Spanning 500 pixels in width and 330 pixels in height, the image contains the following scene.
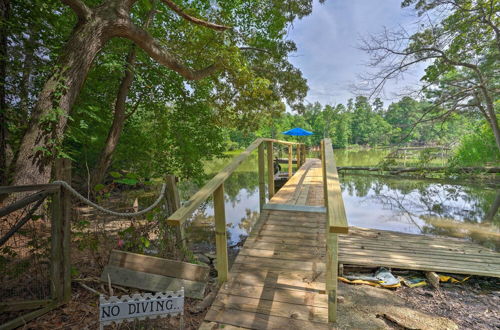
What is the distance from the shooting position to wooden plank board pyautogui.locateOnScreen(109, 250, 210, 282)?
7.40 feet

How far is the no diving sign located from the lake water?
3.67 metres

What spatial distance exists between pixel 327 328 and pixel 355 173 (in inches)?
774

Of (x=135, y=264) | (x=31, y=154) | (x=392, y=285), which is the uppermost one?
(x=31, y=154)

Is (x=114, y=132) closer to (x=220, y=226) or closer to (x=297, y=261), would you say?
(x=220, y=226)

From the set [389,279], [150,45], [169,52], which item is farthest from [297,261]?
[169,52]

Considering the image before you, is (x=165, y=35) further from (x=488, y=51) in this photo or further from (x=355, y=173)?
(x=355, y=173)

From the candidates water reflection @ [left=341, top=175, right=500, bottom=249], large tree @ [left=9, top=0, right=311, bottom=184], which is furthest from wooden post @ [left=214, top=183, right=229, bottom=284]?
water reflection @ [left=341, top=175, right=500, bottom=249]

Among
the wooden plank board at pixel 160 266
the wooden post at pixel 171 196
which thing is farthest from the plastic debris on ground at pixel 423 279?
the wooden post at pixel 171 196

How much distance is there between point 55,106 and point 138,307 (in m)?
→ 3.10

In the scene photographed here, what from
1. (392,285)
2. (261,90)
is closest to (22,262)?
(392,285)

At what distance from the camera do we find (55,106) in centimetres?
328

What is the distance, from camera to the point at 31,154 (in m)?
3.09

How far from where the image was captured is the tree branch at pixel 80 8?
134 inches

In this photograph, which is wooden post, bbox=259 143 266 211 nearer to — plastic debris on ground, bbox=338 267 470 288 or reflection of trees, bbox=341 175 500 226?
plastic debris on ground, bbox=338 267 470 288
